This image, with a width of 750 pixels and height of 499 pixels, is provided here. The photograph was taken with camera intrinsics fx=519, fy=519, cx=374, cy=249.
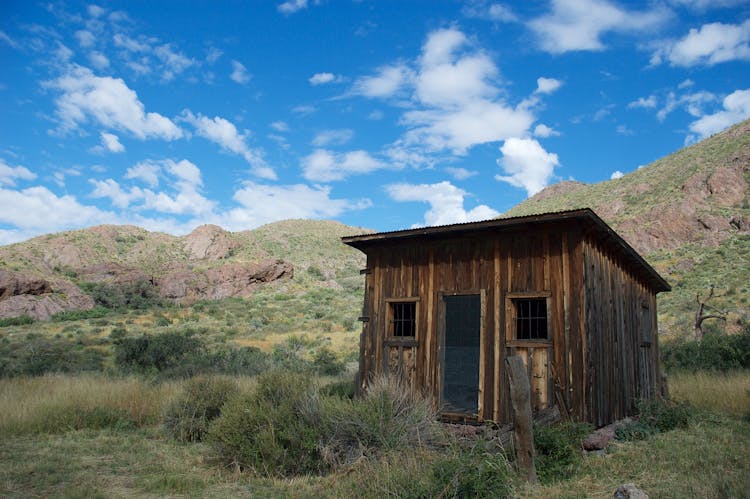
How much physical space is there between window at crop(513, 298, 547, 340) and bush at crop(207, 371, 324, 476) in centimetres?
358

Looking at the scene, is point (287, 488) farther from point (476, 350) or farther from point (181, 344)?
point (181, 344)

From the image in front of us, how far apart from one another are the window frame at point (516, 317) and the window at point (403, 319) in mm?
1946

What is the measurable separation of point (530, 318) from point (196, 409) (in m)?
6.52

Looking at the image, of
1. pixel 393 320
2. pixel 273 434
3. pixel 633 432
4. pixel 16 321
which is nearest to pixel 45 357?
pixel 16 321

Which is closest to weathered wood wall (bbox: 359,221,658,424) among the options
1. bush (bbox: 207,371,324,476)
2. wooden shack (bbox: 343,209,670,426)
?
wooden shack (bbox: 343,209,670,426)

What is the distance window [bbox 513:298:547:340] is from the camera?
8.61m

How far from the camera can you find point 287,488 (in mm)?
6555

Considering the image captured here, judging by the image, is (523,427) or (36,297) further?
(36,297)

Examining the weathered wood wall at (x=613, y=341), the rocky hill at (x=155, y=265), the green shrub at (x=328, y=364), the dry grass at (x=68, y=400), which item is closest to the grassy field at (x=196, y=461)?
the dry grass at (x=68, y=400)

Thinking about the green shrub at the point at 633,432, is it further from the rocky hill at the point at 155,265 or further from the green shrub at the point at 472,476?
the rocky hill at the point at 155,265

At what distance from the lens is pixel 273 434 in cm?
724

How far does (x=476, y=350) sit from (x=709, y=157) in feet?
163

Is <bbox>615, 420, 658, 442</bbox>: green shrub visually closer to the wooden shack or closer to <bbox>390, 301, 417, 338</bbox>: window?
the wooden shack

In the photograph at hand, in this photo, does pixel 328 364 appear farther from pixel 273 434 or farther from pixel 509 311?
pixel 273 434
